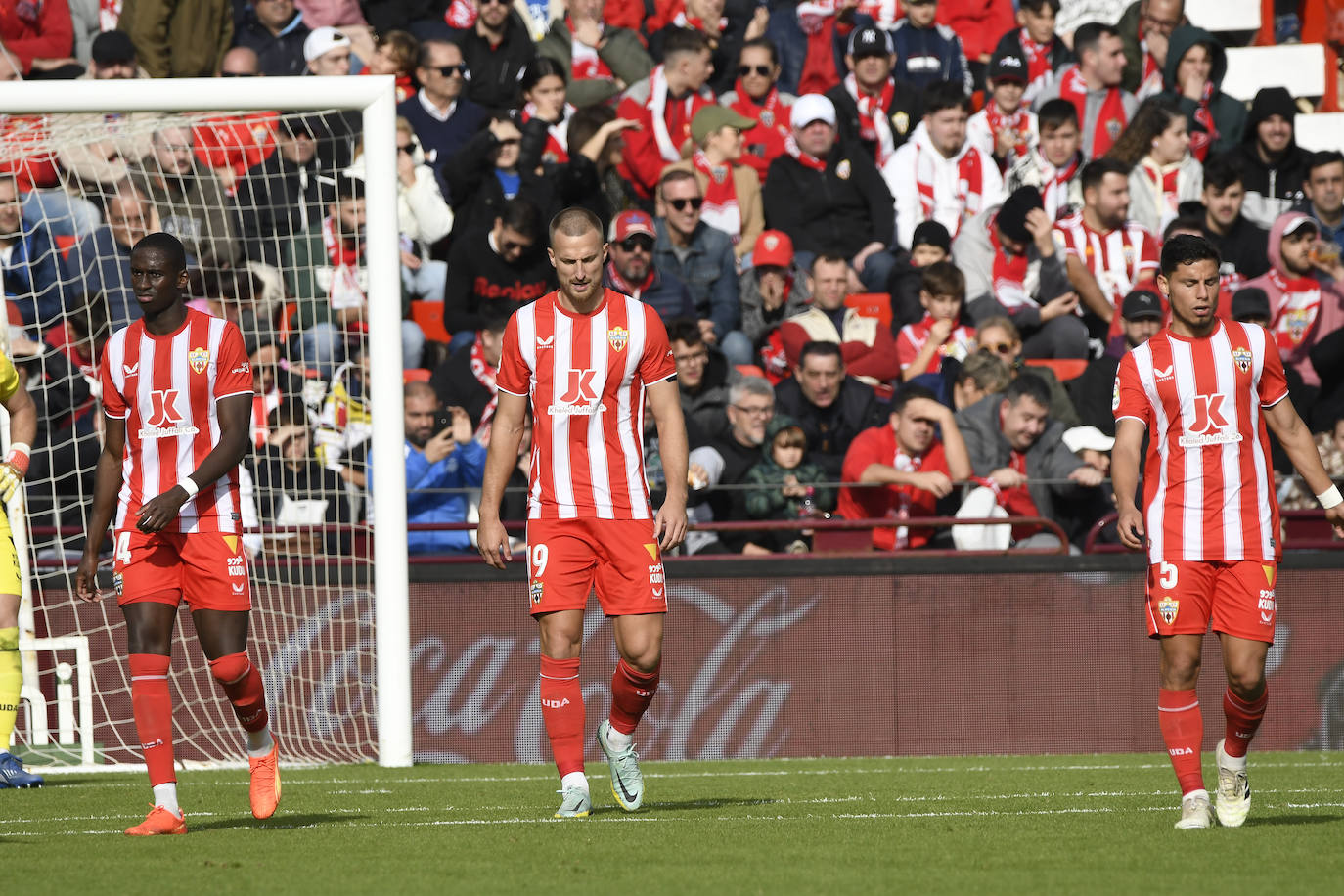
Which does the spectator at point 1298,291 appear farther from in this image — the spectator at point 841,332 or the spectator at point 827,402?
the spectator at point 827,402

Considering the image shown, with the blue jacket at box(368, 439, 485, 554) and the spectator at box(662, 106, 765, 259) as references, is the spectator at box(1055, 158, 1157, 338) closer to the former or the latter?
the spectator at box(662, 106, 765, 259)

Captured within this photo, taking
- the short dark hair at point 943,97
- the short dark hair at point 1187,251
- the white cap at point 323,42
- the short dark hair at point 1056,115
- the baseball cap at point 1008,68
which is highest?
the white cap at point 323,42

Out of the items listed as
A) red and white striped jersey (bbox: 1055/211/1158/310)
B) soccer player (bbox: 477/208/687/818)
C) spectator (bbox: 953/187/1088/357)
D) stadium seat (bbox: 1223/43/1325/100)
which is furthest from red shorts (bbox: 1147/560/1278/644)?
stadium seat (bbox: 1223/43/1325/100)

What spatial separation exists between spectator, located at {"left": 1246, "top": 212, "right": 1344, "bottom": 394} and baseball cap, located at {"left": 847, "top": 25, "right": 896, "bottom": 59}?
12.1 ft

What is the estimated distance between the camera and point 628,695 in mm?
7133

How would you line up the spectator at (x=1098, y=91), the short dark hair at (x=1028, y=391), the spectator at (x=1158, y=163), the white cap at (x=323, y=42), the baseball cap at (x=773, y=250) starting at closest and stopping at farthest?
the short dark hair at (x=1028, y=391) < the baseball cap at (x=773, y=250) < the white cap at (x=323, y=42) < the spectator at (x=1158, y=163) < the spectator at (x=1098, y=91)

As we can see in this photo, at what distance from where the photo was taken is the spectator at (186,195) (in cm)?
1144

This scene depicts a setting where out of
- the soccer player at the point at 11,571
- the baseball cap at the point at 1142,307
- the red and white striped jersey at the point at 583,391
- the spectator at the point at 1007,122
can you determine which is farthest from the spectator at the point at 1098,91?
the soccer player at the point at 11,571

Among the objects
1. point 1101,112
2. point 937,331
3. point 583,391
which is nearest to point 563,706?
point 583,391

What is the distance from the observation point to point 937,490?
11.6 metres

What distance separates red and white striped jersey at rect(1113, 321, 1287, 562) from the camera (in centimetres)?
658

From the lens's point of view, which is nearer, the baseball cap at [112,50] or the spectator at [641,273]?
the spectator at [641,273]

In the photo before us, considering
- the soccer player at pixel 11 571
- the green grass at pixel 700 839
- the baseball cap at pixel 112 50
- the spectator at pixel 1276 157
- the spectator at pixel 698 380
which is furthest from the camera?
the spectator at pixel 1276 157

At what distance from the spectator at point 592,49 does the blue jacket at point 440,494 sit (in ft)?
16.1
